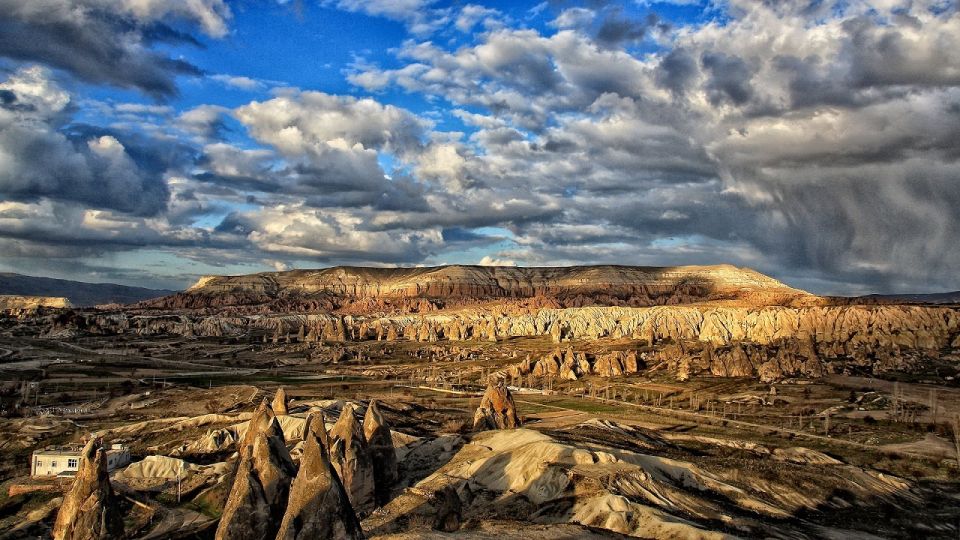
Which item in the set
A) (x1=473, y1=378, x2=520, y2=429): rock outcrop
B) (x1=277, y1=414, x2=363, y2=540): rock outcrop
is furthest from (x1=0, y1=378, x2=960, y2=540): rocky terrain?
(x1=473, y1=378, x2=520, y2=429): rock outcrop

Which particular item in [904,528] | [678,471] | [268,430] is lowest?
[904,528]

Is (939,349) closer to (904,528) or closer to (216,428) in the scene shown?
(904,528)

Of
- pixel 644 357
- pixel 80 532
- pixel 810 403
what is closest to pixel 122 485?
pixel 80 532

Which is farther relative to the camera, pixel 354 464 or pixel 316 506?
pixel 354 464

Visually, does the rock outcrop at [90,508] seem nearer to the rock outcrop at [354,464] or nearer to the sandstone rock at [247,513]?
the sandstone rock at [247,513]

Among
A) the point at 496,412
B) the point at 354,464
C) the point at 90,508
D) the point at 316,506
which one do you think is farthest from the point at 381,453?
the point at 496,412

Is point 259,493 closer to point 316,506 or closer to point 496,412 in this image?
point 316,506

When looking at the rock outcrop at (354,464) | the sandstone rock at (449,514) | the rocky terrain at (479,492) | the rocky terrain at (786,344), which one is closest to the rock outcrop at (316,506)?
the rocky terrain at (479,492)

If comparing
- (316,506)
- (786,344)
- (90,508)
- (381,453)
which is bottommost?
(381,453)

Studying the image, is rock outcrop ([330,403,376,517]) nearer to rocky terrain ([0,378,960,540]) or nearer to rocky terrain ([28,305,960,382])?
rocky terrain ([0,378,960,540])
